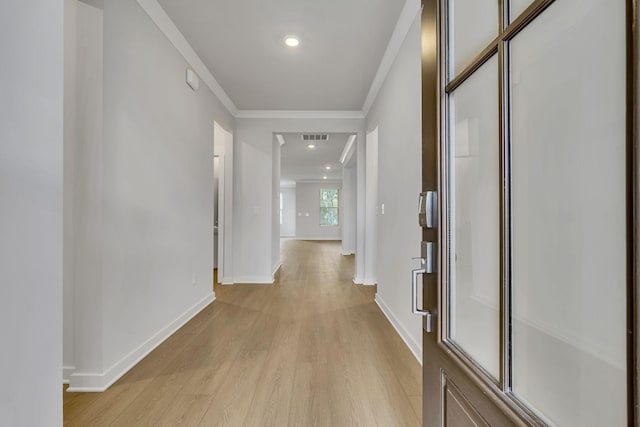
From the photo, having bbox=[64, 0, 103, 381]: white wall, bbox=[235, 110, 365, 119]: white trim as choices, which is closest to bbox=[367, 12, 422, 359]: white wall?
bbox=[235, 110, 365, 119]: white trim

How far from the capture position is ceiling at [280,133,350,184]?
6.34 m

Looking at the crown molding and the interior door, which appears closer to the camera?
the interior door

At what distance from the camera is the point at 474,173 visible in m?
0.74

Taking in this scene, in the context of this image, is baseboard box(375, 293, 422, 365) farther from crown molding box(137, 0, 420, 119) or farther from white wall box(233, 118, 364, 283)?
crown molding box(137, 0, 420, 119)

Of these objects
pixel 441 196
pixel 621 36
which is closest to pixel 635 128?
pixel 621 36

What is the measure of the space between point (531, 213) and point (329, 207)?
41.6 ft

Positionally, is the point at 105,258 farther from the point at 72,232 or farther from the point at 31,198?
the point at 31,198

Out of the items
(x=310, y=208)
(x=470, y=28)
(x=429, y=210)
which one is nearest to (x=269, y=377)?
(x=429, y=210)

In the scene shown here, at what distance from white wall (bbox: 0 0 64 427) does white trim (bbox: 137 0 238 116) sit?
5.69 ft

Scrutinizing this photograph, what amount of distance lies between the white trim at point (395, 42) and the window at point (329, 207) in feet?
30.0

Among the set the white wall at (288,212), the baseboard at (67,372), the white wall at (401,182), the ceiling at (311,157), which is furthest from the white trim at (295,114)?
the white wall at (288,212)

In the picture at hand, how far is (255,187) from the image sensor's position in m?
4.82

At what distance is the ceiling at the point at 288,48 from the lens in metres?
2.38

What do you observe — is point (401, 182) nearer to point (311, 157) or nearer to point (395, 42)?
point (395, 42)
